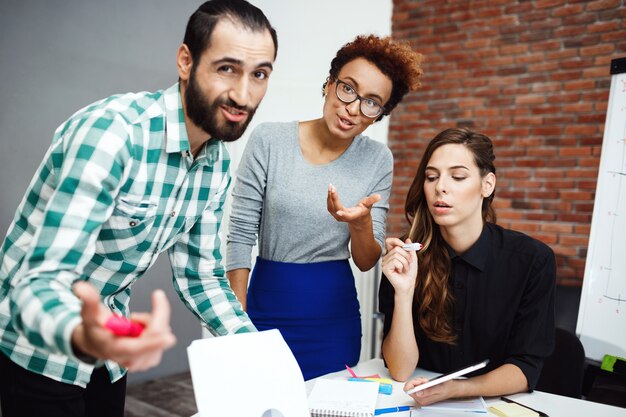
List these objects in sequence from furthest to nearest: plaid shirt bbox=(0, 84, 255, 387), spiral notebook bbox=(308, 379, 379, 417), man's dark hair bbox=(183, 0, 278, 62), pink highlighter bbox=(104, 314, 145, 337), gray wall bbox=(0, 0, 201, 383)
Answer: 1. gray wall bbox=(0, 0, 201, 383)
2. spiral notebook bbox=(308, 379, 379, 417)
3. man's dark hair bbox=(183, 0, 278, 62)
4. plaid shirt bbox=(0, 84, 255, 387)
5. pink highlighter bbox=(104, 314, 145, 337)

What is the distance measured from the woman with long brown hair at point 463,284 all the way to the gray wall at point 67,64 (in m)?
2.28

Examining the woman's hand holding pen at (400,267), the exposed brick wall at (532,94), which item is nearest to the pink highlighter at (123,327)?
the woman's hand holding pen at (400,267)

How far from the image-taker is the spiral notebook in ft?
3.76

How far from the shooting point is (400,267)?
1.50 m

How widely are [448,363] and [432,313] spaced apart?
0.50 ft

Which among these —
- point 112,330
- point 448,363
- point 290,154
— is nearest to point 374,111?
point 290,154

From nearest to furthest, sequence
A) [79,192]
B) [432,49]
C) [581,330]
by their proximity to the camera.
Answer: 1. [79,192]
2. [581,330]
3. [432,49]

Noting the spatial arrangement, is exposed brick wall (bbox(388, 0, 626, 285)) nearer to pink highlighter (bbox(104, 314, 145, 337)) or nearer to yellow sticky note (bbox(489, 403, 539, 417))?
yellow sticky note (bbox(489, 403, 539, 417))

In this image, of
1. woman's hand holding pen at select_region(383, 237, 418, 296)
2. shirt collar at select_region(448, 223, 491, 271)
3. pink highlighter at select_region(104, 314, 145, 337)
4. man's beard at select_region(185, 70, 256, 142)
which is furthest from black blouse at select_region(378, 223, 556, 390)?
pink highlighter at select_region(104, 314, 145, 337)

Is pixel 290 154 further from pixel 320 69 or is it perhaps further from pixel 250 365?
pixel 320 69

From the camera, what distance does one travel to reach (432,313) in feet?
5.20

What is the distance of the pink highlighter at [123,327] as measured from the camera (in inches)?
23.9

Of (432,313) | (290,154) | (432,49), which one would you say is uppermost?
(432,49)

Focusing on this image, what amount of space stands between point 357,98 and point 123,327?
1.19 metres
